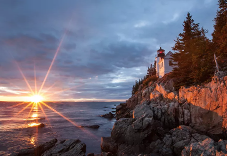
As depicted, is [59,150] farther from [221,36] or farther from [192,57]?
[221,36]

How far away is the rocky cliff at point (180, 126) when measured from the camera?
529 inches

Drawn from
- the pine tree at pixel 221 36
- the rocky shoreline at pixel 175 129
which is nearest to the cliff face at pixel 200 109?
the rocky shoreline at pixel 175 129

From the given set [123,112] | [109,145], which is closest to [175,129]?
[109,145]

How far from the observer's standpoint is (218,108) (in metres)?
15.4

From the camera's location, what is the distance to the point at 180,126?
15516mm

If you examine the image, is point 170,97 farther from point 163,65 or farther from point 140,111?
point 163,65

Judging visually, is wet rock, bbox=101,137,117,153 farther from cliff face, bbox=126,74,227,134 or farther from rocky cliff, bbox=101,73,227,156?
cliff face, bbox=126,74,227,134

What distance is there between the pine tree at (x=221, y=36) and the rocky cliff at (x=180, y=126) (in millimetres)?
5466

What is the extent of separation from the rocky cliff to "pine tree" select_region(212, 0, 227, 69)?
5.47m

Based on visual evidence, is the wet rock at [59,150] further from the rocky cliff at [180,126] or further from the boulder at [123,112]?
the boulder at [123,112]

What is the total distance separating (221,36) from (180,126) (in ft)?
54.5

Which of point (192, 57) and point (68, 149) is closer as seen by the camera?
point (68, 149)

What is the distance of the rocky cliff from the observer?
13.4 metres

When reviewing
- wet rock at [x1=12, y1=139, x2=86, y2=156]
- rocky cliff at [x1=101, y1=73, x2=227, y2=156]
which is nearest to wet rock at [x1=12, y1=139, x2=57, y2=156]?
wet rock at [x1=12, y1=139, x2=86, y2=156]
